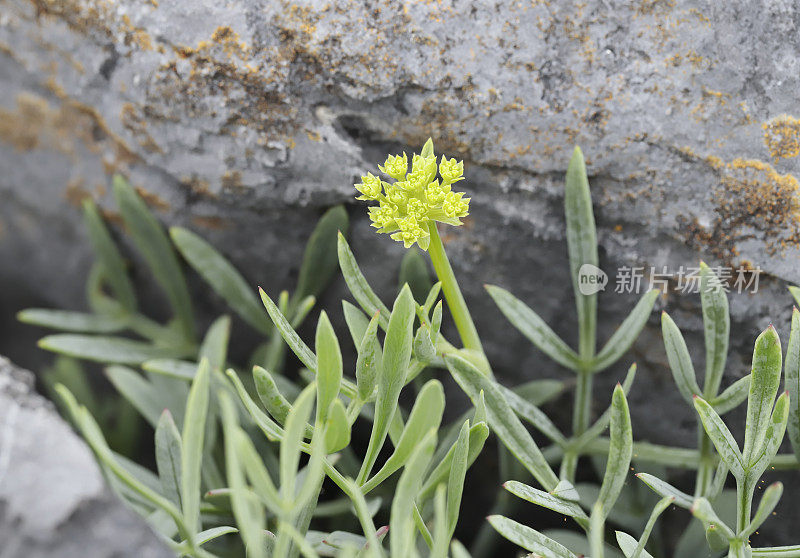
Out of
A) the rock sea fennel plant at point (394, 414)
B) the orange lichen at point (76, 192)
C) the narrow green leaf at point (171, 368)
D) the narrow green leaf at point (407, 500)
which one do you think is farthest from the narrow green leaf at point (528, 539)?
the orange lichen at point (76, 192)

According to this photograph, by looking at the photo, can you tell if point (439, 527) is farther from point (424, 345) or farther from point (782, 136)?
point (782, 136)

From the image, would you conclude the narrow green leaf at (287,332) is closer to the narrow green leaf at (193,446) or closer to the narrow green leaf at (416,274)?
the narrow green leaf at (193,446)

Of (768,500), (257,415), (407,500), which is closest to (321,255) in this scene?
(257,415)

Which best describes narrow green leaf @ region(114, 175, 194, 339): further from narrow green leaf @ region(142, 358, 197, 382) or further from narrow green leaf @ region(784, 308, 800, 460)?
narrow green leaf @ region(784, 308, 800, 460)

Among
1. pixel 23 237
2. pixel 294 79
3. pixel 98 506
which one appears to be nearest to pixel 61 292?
pixel 23 237

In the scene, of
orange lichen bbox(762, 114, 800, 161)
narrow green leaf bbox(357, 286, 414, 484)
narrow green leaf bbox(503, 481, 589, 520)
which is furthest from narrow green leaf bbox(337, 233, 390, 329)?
orange lichen bbox(762, 114, 800, 161)

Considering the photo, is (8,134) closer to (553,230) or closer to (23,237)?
(23,237)
